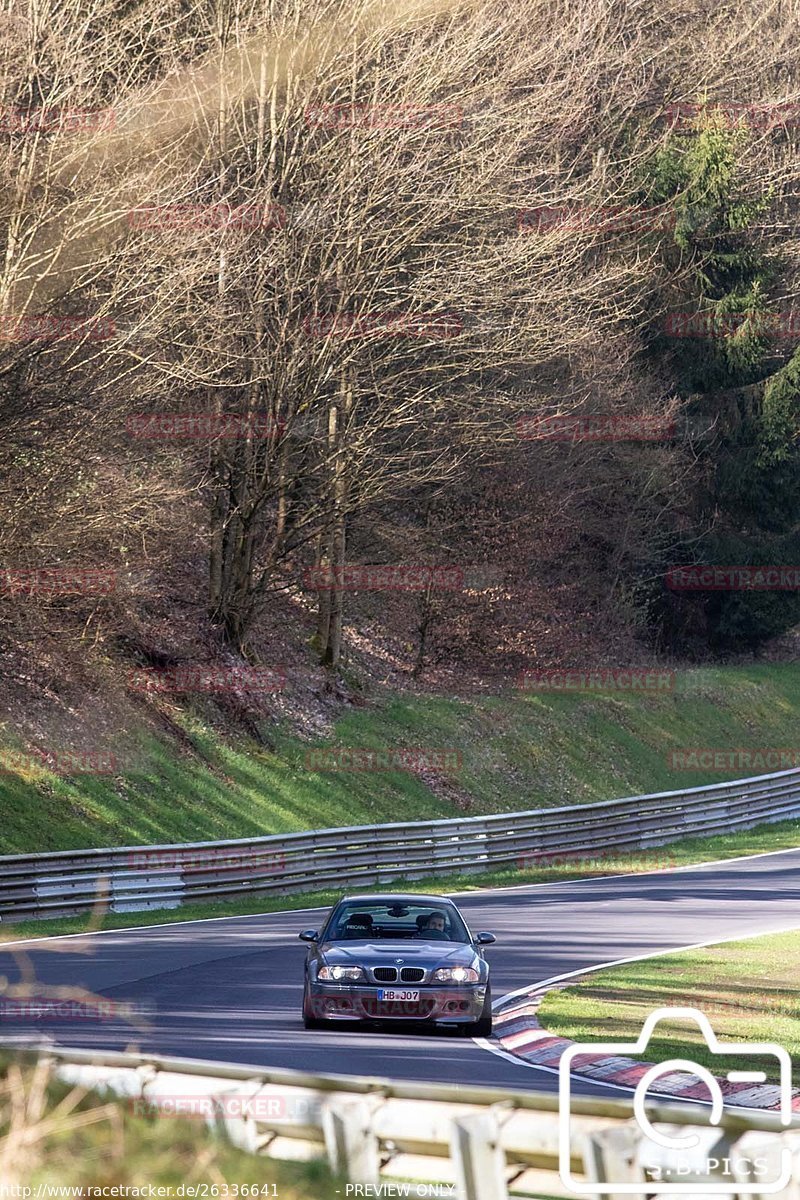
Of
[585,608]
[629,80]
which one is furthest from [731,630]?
[629,80]

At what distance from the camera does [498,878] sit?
2969 centimetres

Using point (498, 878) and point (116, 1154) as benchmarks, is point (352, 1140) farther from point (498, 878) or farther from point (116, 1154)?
point (498, 878)

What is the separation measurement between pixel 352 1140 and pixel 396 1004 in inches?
395

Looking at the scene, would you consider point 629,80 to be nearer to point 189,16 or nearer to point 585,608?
point 585,608

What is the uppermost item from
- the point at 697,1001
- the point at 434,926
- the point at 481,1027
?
the point at 434,926

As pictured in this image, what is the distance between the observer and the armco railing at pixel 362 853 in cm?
2294

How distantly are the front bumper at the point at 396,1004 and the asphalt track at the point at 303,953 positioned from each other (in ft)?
0.57

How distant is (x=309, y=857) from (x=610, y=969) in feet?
32.8

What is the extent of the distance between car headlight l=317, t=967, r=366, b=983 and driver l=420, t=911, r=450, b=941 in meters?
1.08

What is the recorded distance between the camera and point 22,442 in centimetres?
2477

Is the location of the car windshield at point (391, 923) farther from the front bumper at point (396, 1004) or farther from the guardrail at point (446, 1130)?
the guardrail at point (446, 1130)

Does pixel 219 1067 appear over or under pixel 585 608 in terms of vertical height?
under

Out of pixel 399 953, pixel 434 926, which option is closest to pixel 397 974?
pixel 399 953

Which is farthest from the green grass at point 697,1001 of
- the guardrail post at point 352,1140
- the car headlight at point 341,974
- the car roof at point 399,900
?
the guardrail post at point 352,1140
